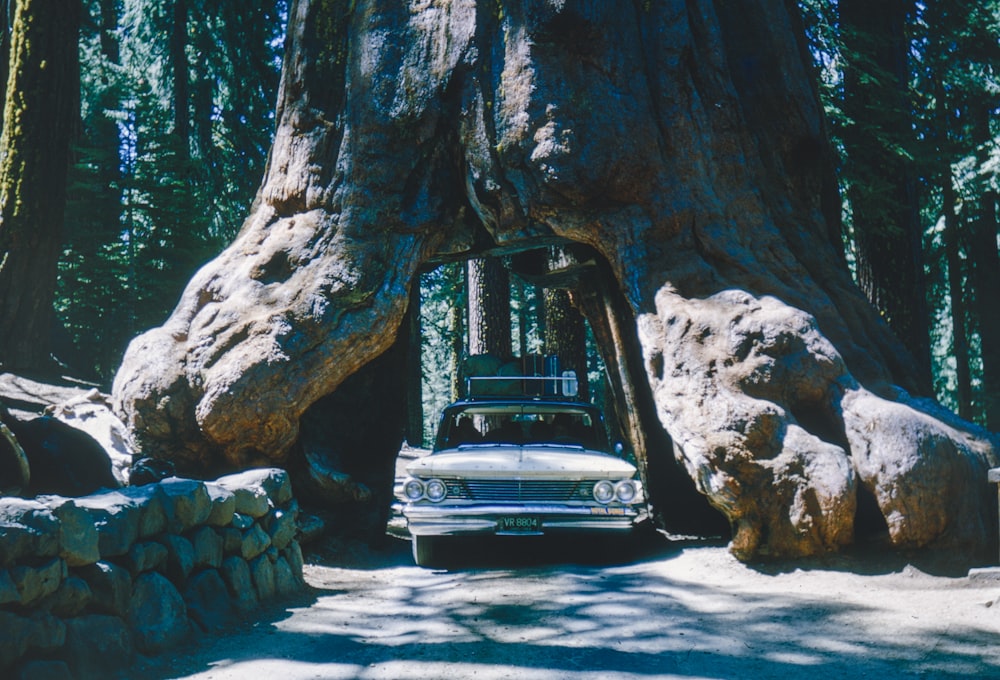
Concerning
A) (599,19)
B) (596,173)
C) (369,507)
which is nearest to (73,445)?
(369,507)

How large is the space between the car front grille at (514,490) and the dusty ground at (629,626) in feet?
2.17

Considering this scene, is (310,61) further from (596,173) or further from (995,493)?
(995,493)

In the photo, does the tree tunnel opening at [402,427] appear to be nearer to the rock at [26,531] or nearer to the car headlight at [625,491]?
the car headlight at [625,491]

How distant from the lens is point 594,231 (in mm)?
10570

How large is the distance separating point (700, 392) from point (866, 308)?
2.43 metres

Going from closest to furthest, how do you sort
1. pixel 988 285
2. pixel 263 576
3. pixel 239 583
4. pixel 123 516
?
pixel 123 516, pixel 239 583, pixel 263 576, pixel 988 285

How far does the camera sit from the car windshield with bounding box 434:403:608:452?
1047 cm

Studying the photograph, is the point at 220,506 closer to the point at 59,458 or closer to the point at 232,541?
the point at 232,541

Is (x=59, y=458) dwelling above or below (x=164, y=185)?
below

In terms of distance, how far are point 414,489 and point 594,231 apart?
350 cm

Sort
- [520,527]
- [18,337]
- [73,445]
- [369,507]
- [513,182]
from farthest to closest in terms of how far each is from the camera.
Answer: [18,337], [369,507], [513,182], [520,527], [73,445]

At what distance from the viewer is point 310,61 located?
1164 centimetres

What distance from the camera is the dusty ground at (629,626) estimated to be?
5523 millimetres

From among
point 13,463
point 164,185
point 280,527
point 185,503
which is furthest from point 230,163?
point 13,463
